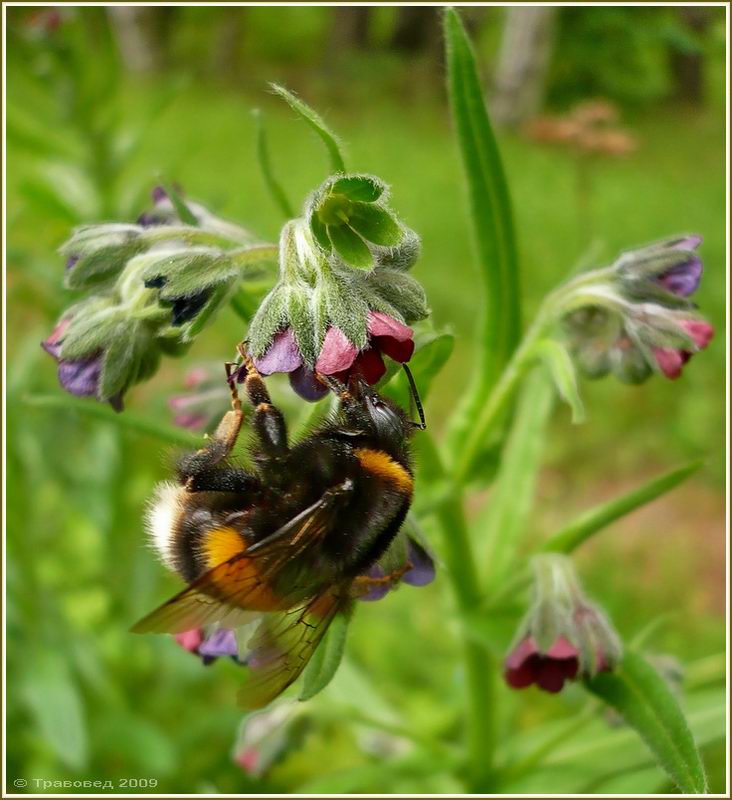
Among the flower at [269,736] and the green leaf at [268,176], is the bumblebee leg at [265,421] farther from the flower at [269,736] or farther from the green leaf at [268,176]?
the flower at [269,736]

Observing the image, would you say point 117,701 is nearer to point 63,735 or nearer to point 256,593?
point 63,735

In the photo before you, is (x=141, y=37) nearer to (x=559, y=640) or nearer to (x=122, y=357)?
(x=122, y=357)

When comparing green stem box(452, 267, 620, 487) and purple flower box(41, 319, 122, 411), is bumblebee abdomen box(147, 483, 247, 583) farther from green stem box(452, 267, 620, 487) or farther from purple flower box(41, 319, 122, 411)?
green stem box(452, 267, 620, 487)

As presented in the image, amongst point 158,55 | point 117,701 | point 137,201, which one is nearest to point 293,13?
point 158,55

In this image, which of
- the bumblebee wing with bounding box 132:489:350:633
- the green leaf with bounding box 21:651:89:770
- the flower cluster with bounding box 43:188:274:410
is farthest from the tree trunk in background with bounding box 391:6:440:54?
the bumblebee wing with bounding box 132:489:350:633

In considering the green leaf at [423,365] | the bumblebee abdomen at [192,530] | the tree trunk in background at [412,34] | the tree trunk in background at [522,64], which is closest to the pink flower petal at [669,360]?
the green leaf at [423,365]

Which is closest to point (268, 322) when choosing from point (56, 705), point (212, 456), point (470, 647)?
point (212, 456)
